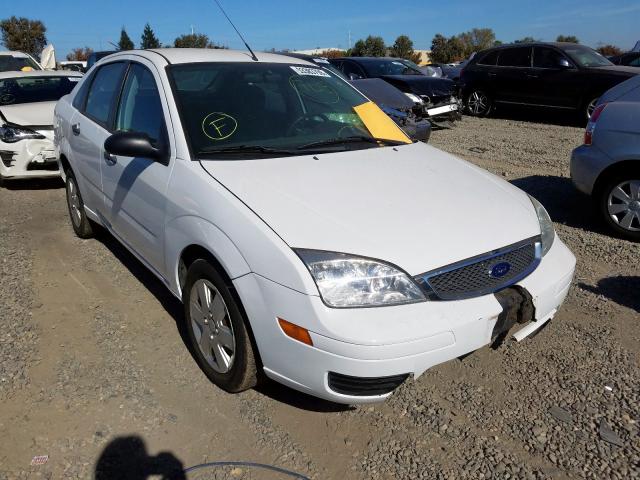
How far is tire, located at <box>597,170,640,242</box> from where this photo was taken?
4.77 metres

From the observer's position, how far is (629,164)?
4.77 meters

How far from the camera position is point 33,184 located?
739 cm

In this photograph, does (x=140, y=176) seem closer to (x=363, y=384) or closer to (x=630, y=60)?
(x=363, y=384)

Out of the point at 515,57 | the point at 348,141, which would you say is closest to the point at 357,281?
Answer: the point at 348,141

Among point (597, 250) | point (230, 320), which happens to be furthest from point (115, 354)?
point (597, 250)

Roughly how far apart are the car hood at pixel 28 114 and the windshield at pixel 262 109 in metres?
4.26

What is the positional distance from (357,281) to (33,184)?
6.61 m

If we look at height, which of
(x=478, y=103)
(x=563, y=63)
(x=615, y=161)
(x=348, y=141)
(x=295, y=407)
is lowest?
(x=295, y=407)

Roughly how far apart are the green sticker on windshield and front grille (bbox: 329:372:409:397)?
150cm

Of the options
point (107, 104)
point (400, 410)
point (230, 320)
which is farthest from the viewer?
point (107, 104)

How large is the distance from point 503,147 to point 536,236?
6.76 meters

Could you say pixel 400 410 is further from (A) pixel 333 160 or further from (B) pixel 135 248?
(B) pixel 135 248

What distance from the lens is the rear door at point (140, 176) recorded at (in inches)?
120

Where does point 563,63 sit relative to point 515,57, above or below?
below
